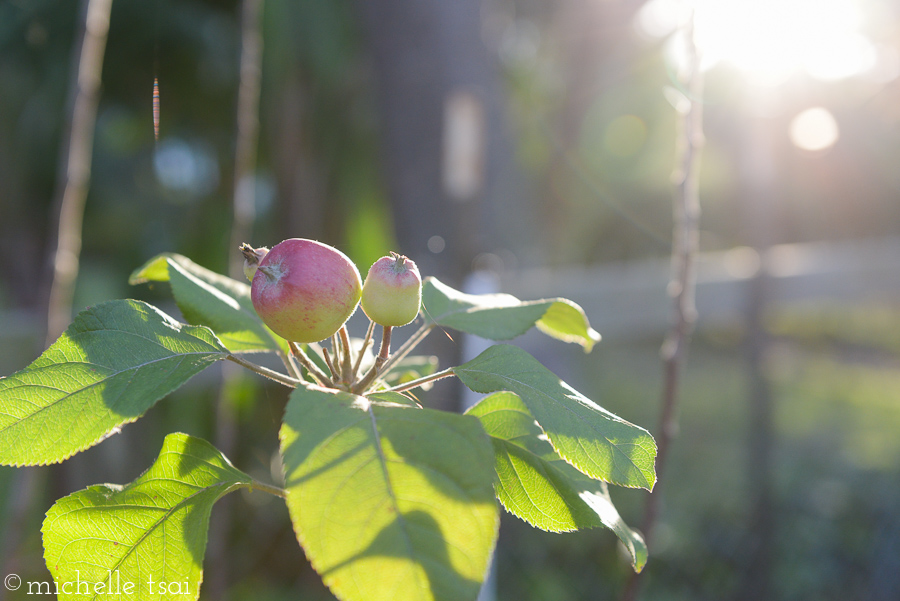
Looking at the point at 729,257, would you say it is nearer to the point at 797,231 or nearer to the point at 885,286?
the point at 885,286

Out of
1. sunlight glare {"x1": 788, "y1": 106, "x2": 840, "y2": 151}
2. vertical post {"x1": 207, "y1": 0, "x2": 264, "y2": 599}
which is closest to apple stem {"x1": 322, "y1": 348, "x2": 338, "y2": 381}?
vertical post {"x1": 207, "y1": 0, "x2": 264, "y2": 599}

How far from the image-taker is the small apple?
0.41 meters

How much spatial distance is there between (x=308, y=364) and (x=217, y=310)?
132mm

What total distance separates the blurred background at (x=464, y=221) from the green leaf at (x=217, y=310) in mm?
253

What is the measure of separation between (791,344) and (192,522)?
8732mm

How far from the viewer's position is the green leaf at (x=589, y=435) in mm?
376

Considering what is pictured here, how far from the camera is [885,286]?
2.29 meters

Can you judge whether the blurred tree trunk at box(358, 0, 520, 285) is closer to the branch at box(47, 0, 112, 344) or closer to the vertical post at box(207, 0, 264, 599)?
the vertical post at box(207, 0, 264, 599)

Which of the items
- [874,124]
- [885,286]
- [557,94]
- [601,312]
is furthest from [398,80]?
[874,124]

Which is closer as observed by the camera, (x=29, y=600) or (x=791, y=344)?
(x=29, y=600)

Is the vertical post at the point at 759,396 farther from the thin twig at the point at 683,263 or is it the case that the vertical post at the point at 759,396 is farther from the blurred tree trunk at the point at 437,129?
the thin twig at the point at 683,263

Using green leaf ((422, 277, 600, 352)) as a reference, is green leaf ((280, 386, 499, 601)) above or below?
below

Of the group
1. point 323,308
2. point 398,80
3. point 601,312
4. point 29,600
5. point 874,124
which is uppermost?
point 874,124

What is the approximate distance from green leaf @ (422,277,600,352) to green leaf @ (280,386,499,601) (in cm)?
22
